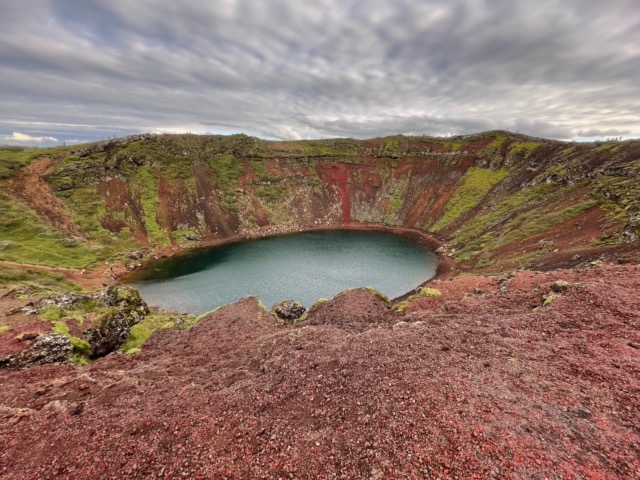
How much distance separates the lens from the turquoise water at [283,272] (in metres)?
44.4

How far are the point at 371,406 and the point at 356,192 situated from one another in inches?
3608

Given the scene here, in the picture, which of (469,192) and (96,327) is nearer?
(96,327)

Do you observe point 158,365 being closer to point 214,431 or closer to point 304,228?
point 214,431

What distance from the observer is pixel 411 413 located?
10.9 meters

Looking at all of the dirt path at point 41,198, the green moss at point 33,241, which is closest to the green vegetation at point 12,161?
the dirt path at point 41,198

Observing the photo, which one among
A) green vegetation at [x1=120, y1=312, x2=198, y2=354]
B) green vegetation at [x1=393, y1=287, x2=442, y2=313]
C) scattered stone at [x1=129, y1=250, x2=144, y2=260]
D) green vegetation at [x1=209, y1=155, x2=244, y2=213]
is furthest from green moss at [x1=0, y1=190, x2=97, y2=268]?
green vegetation at [x1=393, y1=287, x2=442, y2=313]

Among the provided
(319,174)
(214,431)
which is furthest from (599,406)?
(319,174)

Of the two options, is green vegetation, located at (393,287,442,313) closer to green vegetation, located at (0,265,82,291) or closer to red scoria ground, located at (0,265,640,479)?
red scoria ground, located at (0,265,640,479)

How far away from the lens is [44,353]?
19.0 m

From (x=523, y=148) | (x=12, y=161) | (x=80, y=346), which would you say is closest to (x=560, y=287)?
(x=80, y=346)

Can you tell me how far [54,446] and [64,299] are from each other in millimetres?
19919

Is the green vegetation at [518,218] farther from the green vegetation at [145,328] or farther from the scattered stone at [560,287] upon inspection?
the green vegetation at [145,328]

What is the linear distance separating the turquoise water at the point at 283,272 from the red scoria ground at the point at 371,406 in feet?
80.7

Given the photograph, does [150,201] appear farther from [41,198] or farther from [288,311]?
[288,311]
